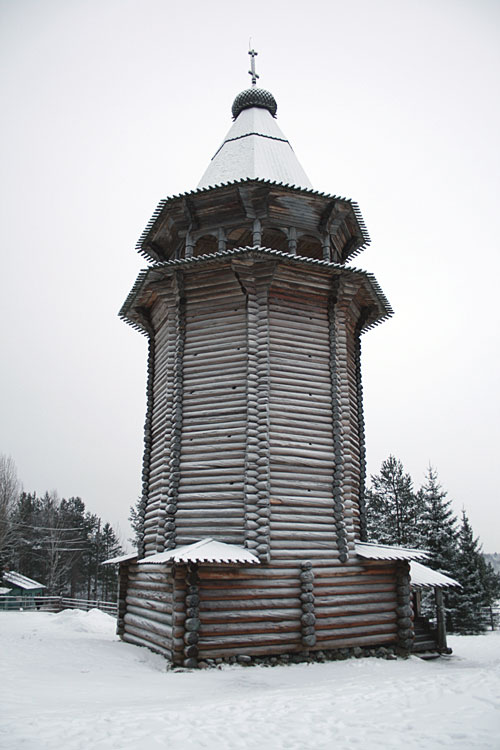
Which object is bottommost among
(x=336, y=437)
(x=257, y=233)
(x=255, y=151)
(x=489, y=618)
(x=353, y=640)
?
(x=489, y=618)

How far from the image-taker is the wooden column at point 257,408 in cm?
1261

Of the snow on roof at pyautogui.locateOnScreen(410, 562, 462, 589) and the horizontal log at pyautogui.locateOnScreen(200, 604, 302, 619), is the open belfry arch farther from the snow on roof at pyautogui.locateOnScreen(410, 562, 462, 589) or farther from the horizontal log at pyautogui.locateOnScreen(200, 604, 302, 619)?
the snow on roof at pyautogui.locateOnScreen(410, 562, 462, 589)

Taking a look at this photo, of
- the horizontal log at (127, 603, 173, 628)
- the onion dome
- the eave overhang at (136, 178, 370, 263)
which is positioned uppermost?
the onion dome

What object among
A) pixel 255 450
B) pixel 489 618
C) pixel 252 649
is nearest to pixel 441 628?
pixel 252 649

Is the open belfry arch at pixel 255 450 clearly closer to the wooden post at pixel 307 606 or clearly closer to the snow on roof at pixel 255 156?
the wooden post at pixel 307 606

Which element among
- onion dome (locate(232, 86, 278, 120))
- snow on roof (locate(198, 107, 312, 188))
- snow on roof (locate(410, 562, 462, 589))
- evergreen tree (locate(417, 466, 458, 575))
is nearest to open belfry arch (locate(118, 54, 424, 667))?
snow on roof (locate(198, 107, 312, 188))

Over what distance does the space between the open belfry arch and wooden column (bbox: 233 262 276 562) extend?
0.04 metres

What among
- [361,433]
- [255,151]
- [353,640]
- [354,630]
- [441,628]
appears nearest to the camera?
[353,640]

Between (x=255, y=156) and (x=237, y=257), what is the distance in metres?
5.28

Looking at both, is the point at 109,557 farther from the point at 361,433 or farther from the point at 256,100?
the point at 256,100

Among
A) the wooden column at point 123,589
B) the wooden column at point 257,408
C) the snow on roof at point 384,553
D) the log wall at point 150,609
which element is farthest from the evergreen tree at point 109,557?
the wooden column at point 257,408

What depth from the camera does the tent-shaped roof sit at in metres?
17.0

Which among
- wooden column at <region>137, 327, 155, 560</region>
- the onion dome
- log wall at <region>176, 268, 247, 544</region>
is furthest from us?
the onion dome

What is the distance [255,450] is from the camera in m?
13.2
